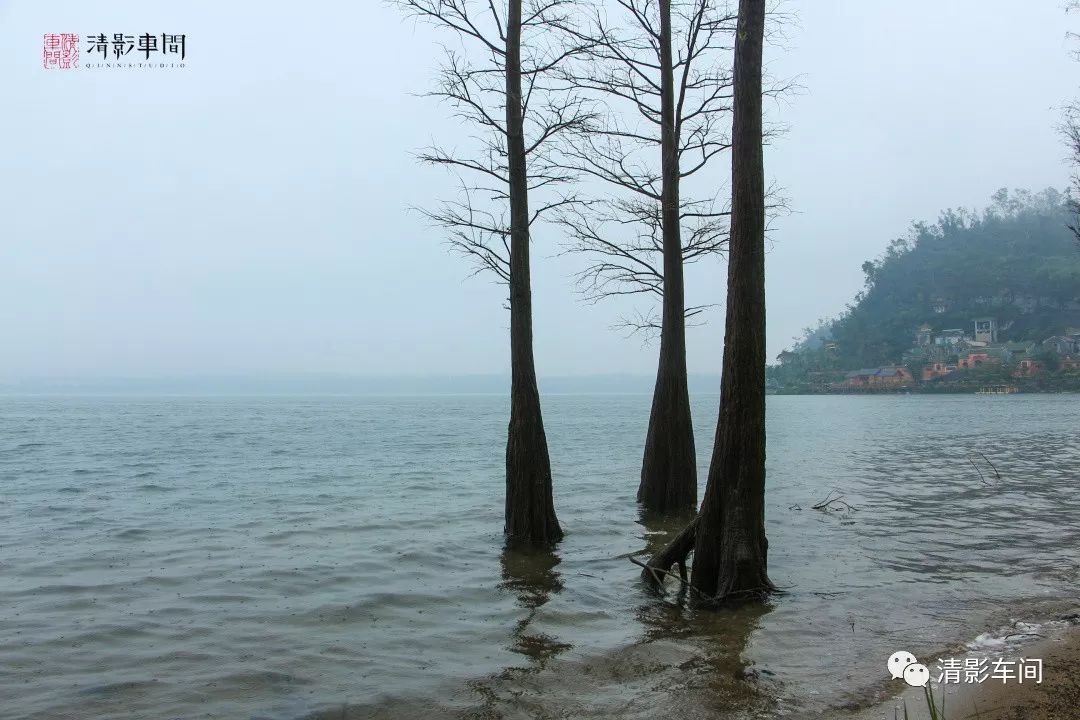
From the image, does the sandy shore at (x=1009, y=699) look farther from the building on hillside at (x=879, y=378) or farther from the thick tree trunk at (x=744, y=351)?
the building on hillside at (x=879, y=378)

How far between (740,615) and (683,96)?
10.3m

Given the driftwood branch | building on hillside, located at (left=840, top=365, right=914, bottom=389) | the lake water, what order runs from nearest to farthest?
the lake water < the driftwood branch < building on hillside, located at (left=840, top=365, right=914, bottom=389)

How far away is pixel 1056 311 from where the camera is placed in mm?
137500

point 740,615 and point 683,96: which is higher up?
point 683,96

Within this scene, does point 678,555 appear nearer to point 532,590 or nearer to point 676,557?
point 676,557

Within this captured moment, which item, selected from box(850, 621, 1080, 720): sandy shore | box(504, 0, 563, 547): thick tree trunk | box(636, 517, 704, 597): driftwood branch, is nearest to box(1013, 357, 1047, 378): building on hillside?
box(504, 0, 563, 547): thick tree trunk

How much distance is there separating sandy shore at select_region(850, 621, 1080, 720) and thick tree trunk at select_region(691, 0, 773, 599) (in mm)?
2634

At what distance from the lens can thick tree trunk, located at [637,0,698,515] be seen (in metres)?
14.8

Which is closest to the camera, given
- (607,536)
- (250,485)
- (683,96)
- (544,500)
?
(544,500)

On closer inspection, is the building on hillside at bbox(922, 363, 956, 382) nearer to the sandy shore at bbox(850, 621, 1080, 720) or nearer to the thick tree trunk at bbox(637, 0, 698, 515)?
the thick tree trunk at bbox(637, 0, 698, 515)

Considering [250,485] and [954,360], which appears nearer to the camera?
[250,485]

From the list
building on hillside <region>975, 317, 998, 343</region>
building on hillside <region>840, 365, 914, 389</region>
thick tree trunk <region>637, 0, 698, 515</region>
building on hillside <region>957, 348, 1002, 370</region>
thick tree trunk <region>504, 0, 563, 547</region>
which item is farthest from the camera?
building on hillside <region>975, 317, 998, 343</region>

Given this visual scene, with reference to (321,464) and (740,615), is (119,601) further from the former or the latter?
(321,464)

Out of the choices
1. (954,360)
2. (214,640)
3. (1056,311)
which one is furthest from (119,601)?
(1056,311)
